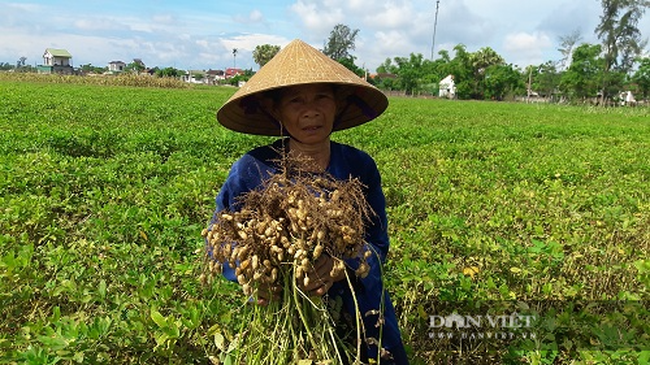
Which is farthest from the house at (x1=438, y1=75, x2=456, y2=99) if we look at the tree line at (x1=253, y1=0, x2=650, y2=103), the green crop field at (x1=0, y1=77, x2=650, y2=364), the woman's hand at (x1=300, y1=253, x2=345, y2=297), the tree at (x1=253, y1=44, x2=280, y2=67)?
the woman's hand at (x1=300, y1=253, x2=345, y2=297)

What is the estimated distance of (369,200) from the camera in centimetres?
201

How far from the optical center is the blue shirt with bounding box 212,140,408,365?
5.85 ft

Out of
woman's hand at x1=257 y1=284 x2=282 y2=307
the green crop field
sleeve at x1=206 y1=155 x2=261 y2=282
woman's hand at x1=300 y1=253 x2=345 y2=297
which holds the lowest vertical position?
the green crop field

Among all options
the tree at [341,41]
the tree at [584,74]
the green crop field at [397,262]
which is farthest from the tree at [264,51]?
the green crop field at [397,262]

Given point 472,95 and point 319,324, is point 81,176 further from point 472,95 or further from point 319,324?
point 472,95

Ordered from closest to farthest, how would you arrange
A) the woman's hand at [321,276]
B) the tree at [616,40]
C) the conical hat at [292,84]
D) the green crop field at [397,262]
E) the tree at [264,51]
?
the woman's hand at [321,276]
the conical hat at [292,84]
the green crop field at [397,262]
the tree at [616,40]
the tree at [264,51]

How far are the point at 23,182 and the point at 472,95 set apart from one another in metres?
73.9

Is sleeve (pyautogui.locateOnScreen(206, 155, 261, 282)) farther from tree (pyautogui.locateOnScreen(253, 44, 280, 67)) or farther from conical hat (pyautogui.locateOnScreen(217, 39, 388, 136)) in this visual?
tree (pyautogui.locateOnScreen(253, 44, 280, 67))

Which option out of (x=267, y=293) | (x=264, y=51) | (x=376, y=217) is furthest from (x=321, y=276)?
(x=264, y=51)

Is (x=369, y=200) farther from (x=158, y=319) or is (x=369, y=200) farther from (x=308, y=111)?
(x=158, y=319)

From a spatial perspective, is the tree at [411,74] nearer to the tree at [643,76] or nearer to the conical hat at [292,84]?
the tree at [643,76]

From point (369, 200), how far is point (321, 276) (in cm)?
74

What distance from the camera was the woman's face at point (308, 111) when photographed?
6.06 feet

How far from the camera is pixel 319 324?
140 cm
